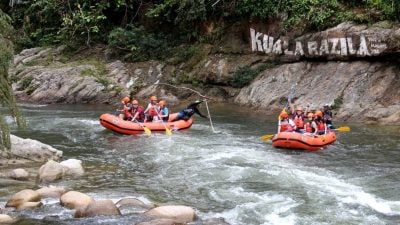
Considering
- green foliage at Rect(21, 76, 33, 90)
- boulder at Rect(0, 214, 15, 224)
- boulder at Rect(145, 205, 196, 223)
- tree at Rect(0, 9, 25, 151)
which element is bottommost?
boulder at Rect(145, 205, 196, 223)

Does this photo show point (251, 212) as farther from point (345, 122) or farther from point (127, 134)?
point (345, 122)

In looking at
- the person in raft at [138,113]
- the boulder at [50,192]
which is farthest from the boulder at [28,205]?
the person in raft at [138,113]

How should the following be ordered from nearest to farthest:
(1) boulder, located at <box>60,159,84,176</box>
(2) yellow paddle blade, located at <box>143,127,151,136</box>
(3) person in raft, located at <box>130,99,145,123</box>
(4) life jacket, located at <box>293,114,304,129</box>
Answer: (1) boulder, located at <box>60,159,84,176</box> → (4) life jacket, located at <box>293,114,304,129</box> → (2) yellow paddle blade, located at <box>143,127,151,136</box> → (3) person in raft, located at <box>130,99,145,123</box>

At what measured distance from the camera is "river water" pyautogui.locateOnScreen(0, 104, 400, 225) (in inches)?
332

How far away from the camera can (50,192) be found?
905 centimetres

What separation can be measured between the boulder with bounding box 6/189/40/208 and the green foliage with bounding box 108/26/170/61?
18068 millimetres

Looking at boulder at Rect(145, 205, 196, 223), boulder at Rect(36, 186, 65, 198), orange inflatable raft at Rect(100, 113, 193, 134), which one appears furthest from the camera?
orange inflatable raft at Rect(100, 113, 193, 134)

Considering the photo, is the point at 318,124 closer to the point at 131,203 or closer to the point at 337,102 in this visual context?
the point at 337,102

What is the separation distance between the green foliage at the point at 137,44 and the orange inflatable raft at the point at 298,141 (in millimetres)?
13565

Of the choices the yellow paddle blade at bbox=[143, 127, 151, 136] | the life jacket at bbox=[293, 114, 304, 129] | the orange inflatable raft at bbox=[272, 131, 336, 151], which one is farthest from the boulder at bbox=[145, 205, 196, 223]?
the yellow paddle blade at bbox=[143, 127, 151, 136]

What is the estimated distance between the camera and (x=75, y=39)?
28703mm

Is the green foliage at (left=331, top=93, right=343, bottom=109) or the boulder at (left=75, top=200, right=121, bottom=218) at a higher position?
the boulder at (left=75, top=200, right=121, bottom=218)

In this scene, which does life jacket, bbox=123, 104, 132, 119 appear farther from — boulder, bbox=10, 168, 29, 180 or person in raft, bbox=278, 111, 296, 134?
boulder, bbox=10, 168, 29, 180

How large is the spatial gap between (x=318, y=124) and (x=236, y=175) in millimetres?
4489
